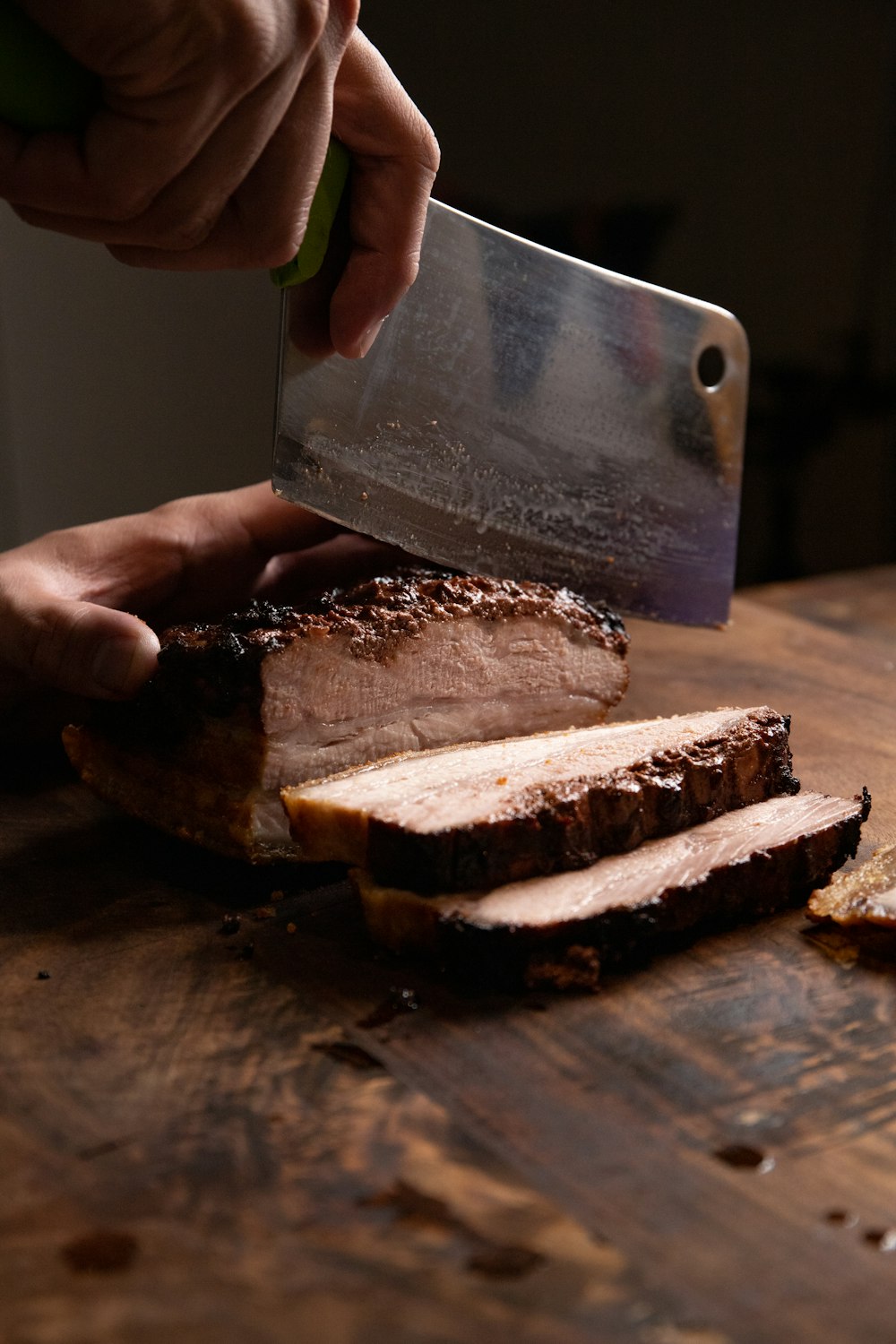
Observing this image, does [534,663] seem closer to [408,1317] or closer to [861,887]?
[861,887]

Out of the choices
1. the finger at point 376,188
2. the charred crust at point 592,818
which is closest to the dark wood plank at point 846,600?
the charred crust at point 592,818

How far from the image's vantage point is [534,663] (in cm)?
342

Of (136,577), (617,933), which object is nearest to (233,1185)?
(617,933)

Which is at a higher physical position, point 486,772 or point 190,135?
point 190,135

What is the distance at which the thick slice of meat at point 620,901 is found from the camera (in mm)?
2344

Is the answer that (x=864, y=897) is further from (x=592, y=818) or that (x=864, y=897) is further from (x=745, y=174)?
(x=745, y=174)

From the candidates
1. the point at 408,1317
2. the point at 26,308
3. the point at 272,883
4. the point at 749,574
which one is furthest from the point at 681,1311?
the point at 749,574

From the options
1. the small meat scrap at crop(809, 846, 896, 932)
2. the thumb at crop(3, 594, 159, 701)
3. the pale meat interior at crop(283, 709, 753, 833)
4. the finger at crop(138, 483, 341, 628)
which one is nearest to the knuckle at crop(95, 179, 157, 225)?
the thumb at crop(3, 594, 159, 701)

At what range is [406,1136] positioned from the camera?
75.7 inches

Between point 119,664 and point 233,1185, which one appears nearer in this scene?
point 233,1185

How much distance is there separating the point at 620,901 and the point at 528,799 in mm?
288

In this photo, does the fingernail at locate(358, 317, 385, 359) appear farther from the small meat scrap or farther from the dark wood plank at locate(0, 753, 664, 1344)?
the small meat scrap

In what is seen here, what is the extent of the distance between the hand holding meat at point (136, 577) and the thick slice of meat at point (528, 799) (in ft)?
2.06

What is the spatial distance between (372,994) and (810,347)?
5753 millimetres
